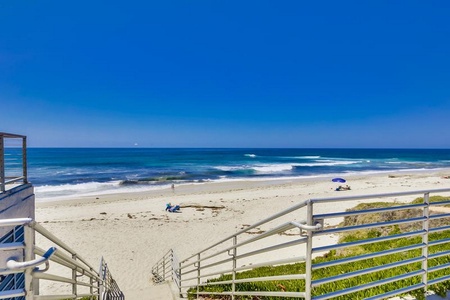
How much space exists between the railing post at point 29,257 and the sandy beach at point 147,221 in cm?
475

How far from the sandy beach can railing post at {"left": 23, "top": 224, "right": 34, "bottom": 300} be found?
4.75 metres

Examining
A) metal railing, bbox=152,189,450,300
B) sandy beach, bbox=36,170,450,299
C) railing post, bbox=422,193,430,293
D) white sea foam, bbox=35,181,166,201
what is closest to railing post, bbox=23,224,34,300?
metal railing, bbox=152,189,450,300

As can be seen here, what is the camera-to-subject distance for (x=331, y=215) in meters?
2.22

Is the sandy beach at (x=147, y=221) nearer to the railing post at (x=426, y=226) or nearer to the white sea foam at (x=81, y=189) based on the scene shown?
the white sea foam at (x=81, y=189)

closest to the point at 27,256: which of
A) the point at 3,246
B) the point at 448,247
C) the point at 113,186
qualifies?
the point at 3,246

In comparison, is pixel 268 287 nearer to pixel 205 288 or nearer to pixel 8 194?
pixel 205 288

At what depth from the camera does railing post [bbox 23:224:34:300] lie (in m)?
1.42

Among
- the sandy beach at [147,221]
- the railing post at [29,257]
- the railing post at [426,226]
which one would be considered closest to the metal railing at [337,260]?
the railing post at [426,226]

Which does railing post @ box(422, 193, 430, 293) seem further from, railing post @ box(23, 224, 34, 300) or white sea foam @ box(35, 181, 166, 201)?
white sea foam @ box(35, 181, 166, 201)

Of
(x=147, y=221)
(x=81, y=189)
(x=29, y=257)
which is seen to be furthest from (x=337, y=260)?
(x=81, y=189)

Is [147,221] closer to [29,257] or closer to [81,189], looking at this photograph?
[29,257]

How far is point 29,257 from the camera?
147 centimetres

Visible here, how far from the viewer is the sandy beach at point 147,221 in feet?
37.0

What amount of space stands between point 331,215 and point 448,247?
178 inches
